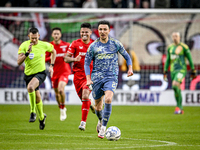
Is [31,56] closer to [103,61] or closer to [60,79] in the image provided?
[103,61]

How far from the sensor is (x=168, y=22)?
2394 centimetres

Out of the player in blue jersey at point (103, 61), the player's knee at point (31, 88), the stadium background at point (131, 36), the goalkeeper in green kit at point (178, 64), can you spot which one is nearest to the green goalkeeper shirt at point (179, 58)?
the goalkeeper in green kit at point (178, 64)

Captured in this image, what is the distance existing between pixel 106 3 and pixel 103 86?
14377 mm

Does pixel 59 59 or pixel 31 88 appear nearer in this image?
pixel 31 88

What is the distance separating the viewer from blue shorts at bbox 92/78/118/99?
25.1 feet

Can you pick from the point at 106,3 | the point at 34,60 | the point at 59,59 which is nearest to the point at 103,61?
the point at 34,60

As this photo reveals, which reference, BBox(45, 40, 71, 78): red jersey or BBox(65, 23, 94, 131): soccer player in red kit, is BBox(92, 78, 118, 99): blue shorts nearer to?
BBox(65, 23, 94, 131): soccer player in red kit

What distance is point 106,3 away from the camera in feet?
70.9

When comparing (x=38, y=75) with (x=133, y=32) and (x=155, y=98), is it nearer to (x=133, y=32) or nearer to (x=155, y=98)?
(x=155, y=98)

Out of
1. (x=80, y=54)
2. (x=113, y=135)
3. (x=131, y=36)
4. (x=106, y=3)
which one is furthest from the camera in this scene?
(x=131, y=36)

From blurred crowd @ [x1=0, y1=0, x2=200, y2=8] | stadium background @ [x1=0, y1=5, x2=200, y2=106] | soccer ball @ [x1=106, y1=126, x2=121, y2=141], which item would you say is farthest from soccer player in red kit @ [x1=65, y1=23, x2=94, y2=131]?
blurred crowd @ [x1=0, y1=0, x2=200, y2=8]

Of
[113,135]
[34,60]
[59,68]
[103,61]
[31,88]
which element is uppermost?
[103,61]

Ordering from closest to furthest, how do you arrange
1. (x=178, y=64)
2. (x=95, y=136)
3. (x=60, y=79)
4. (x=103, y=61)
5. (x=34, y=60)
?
(x=103, y=61)
(x=95, y=136)
(x=34, y=60)
(x=60, y=79)
(x=178, y=64)

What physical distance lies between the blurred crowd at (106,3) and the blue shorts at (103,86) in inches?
524
